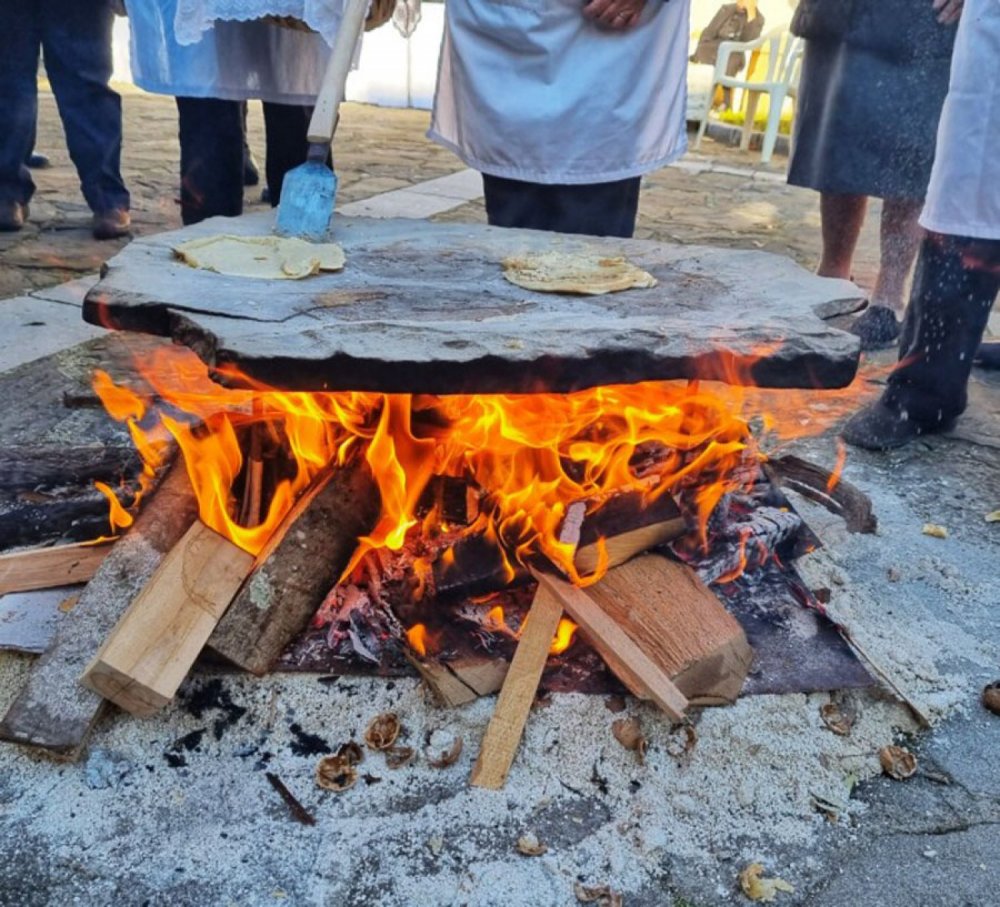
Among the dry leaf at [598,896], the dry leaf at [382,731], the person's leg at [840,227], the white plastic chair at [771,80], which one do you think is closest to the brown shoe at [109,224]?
the person's leg at [840,227]

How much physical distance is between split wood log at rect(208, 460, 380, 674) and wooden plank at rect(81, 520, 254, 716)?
0.04m

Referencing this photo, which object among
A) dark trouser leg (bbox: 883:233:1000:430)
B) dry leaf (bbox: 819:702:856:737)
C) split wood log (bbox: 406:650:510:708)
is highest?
dark trouser leg (bbox: 883:233:1000:430)

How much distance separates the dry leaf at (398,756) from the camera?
1692 millimetres

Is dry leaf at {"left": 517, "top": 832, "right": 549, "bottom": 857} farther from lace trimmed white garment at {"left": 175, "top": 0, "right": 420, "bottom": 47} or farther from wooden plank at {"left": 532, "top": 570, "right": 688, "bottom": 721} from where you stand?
lace trimmed white garment at {"left": 175, "top": 0, "right": 420, "bottom": 47}

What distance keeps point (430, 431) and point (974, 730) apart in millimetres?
1261

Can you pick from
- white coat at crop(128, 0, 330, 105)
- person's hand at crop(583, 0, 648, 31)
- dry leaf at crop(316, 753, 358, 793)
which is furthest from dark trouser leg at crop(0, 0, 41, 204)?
dry leaf at crop(316, 753, 358, 793)

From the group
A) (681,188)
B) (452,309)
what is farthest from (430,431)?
(681,188)

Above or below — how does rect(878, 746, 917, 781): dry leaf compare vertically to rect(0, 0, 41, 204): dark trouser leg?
below

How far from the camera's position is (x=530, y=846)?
1542 millimetres

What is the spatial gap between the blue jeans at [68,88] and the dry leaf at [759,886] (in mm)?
4437

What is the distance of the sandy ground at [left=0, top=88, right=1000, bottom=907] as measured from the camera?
1.48 meters

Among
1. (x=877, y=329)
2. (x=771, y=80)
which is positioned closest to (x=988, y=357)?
(x=877, y=329)

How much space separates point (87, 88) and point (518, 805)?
14.0ft

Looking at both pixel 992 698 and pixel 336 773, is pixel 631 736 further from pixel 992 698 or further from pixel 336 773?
pixel 992 698
